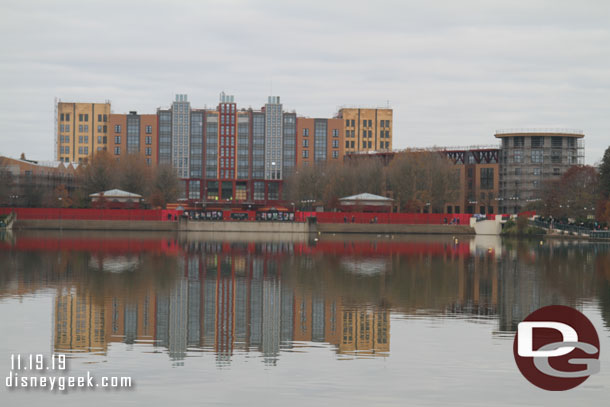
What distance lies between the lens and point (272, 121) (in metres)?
199

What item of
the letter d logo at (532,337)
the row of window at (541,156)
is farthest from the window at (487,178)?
the letter d logo at (532,337)

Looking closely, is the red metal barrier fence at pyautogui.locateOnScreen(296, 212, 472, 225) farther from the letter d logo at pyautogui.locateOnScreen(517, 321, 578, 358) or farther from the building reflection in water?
the letter d logo at pyautogui.locateOnScreen(517, 321, 578, 358)

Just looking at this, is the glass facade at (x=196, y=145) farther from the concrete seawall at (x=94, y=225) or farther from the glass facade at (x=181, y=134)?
the concrete seawall at (x=94, y=225)

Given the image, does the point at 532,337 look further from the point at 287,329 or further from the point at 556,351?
the point at 287,329

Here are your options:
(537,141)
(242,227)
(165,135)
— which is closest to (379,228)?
(242,227)

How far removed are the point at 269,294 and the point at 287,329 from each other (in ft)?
36.2

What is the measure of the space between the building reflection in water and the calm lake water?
0.33 feet

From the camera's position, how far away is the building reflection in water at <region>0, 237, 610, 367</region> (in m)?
27.4

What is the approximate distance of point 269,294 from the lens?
4053 cm

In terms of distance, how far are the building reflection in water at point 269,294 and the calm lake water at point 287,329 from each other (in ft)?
0.33

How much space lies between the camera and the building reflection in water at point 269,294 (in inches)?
1080

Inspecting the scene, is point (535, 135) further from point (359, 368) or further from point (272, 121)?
point (359, 368)

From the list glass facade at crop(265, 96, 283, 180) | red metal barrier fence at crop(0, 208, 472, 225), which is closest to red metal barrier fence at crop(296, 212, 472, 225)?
red metal barrier fence at crop(0, 208, 472, 225)

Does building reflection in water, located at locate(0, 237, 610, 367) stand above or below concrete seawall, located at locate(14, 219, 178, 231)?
below
